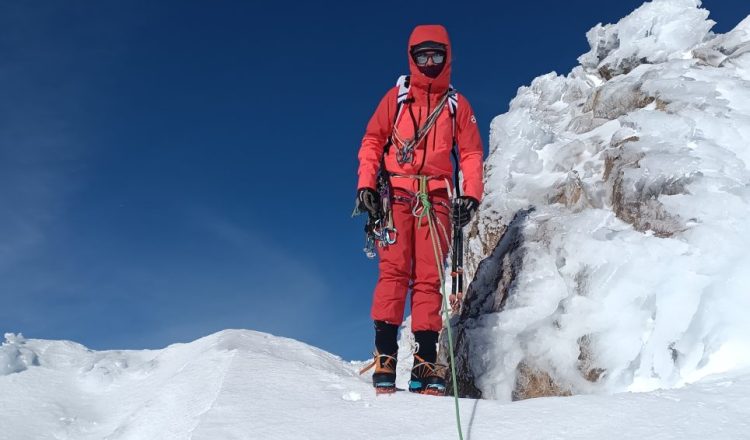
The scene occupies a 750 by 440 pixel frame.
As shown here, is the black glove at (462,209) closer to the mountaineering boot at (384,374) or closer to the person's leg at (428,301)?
the person's leg at (428,301)

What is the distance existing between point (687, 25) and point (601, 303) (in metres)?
9.67

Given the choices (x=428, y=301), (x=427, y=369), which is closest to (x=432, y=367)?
(x=427, y=369)

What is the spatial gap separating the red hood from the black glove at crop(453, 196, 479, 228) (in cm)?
118

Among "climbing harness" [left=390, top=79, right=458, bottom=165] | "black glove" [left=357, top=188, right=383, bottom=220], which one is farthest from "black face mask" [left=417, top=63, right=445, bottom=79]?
"black glove" [left=357, top=188, right=383, bottom=220]

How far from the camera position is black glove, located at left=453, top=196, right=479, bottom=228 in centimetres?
555

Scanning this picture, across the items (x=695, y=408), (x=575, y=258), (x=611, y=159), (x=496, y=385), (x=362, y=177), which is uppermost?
(x=611, y=159)

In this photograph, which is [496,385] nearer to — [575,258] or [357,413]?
[575,258]

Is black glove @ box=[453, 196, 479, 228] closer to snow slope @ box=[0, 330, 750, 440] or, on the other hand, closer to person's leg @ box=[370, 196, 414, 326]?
person's leg @ box=[370, 196, 414, 326]

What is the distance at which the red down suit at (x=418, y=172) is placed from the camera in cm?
528

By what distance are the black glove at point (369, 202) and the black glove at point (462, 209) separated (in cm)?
76

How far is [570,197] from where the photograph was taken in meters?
8.23

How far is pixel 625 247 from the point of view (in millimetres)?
5688

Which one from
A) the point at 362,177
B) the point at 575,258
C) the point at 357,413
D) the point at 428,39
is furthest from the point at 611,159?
the point at 357,413

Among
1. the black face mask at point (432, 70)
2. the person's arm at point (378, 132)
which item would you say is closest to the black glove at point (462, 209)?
the person's arm at point (378, 132)
